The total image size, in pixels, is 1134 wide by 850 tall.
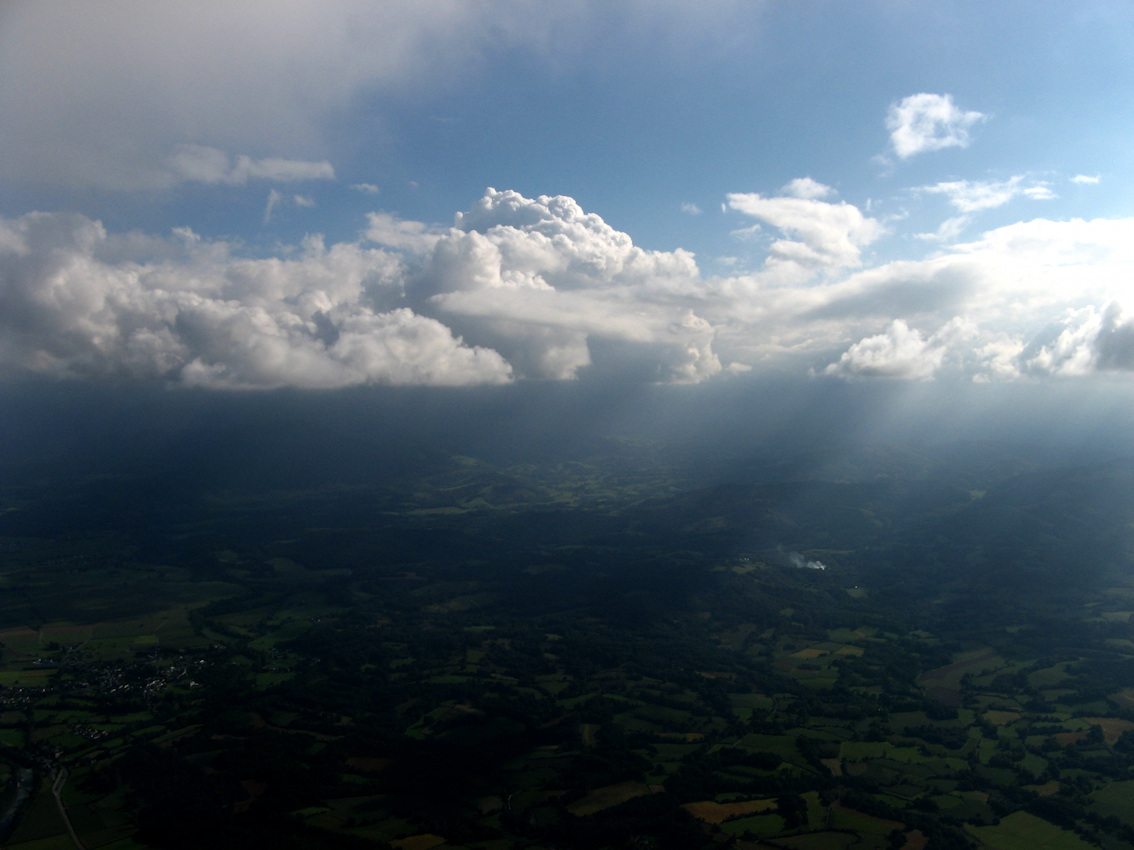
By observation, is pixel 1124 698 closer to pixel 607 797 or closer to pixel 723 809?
pixel 723 809

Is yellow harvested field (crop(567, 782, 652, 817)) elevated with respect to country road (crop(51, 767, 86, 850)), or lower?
lower

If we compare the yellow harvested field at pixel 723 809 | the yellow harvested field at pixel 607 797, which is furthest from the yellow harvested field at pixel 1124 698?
the yellow harvested field at pixel 607 797

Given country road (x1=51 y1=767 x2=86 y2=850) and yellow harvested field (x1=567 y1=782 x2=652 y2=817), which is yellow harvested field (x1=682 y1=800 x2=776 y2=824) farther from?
country road (x1=51 y1=767 x2=86 y2=850)

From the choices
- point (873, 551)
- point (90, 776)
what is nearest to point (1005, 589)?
point (873, 551)

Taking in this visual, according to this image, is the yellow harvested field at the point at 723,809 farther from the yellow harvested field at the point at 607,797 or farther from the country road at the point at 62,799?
the country road at the point at 62,799

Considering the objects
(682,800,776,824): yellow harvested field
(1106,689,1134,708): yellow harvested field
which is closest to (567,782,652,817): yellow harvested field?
(682,800,776,824): yellow harvested field

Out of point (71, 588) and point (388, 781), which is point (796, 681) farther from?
point (71, 588)

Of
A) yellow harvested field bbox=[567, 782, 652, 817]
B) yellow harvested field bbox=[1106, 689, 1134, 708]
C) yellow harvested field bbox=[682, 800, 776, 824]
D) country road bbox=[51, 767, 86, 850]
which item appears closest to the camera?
Answer: country road bbox=[51, 767, 86, 850]

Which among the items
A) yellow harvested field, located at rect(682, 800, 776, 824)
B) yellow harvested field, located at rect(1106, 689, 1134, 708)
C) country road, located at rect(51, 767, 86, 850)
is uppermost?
country road, located at rect(51, 767, 86, 850)
